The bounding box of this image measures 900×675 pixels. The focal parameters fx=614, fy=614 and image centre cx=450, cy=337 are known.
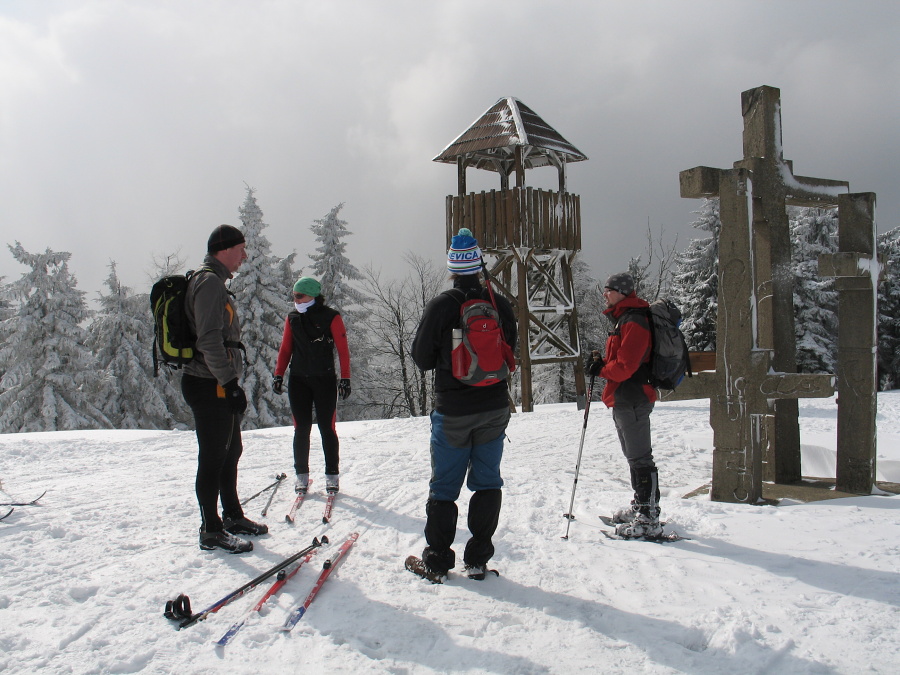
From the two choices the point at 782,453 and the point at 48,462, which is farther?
the point at 48,462

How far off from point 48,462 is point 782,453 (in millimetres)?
8789

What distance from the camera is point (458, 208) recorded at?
48.9ft

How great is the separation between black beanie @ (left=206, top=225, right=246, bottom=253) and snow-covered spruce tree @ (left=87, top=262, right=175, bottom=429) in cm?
2603

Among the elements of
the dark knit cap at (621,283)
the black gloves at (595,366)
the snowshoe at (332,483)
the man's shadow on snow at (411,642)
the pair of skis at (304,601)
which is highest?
the dark knit cap at (621,283)

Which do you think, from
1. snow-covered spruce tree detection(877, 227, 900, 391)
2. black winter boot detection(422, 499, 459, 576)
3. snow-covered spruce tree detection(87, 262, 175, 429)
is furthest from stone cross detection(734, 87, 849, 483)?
snow-covered spruce tree detection(877, 227, 900, 391)

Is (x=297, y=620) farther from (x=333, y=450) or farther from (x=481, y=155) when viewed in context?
(x=481, y=155)

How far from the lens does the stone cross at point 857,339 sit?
18.7 feet

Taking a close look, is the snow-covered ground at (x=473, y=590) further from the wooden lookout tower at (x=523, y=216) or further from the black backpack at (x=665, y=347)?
the wooden lookout tower at (x=523, y=216)

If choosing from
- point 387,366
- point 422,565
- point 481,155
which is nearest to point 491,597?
point 422,565

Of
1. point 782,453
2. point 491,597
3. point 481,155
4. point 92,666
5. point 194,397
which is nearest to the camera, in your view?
point 92,666

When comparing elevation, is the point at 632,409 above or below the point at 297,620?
above

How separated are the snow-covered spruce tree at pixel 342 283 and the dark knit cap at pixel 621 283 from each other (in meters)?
25.6

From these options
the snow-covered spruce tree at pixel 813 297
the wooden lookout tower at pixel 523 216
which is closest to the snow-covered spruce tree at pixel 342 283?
the wooden lookout tower at pixel 523 216

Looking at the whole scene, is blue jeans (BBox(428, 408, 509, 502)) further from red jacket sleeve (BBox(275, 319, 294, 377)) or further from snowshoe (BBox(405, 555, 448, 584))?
red jacket sleeve (BBox(275, 319, 294, 377))
